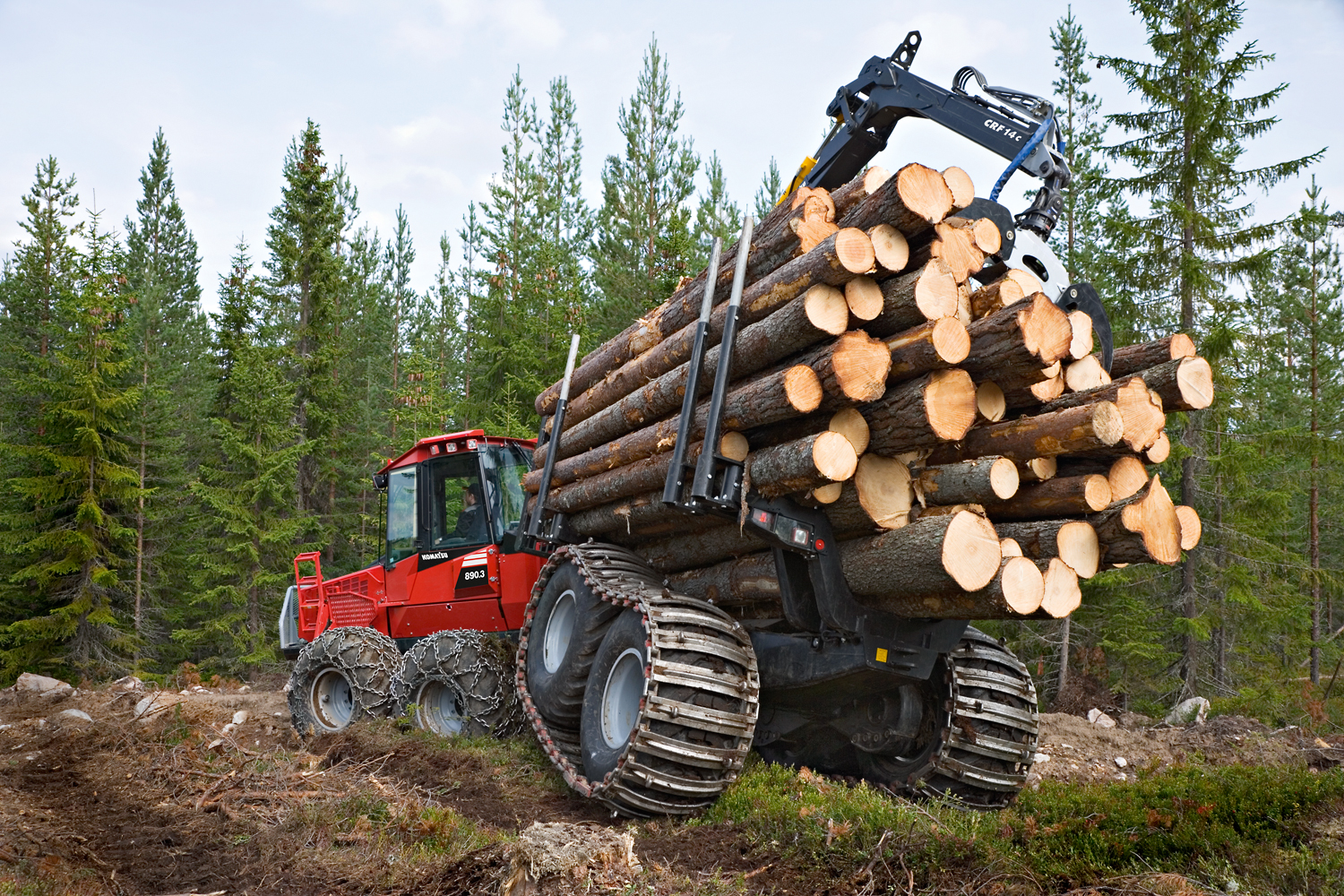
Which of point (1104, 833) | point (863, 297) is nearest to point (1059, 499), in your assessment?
point (863, 297)

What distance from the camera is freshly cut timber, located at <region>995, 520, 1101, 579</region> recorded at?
516 cm

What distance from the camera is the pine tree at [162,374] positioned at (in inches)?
870

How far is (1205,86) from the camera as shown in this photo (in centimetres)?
1501

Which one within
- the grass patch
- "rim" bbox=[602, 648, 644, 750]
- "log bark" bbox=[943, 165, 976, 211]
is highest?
"log bark" bbox=[943, 165, 976, 211]

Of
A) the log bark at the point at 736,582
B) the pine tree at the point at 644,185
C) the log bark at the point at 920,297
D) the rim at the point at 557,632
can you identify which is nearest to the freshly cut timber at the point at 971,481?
the log bark at the point at 920,297

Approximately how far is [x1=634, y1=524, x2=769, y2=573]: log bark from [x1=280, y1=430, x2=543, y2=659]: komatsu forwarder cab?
2.16 metres

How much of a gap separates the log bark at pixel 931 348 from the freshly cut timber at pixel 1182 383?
1287 mm

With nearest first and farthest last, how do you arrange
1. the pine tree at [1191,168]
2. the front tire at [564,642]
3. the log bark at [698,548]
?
the log bark at [698,548] < the front tire at [564,642] < the pine tree at [1191,168]

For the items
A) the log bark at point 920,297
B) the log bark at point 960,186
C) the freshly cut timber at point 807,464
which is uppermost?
the log bark at point 960,186

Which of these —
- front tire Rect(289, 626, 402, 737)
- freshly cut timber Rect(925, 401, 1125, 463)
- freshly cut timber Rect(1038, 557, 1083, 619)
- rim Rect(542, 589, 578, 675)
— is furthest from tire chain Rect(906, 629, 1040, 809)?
front tire Rect(289, 626, 402, 737)

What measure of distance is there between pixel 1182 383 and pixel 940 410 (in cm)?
156

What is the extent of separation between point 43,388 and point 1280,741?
23198mm

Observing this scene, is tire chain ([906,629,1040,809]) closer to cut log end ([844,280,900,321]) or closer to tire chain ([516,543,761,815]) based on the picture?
tire chain ([516,543,761,815])

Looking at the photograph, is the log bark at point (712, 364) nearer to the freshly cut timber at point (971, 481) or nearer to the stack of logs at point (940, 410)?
the stack of logs at point (940, 410)
